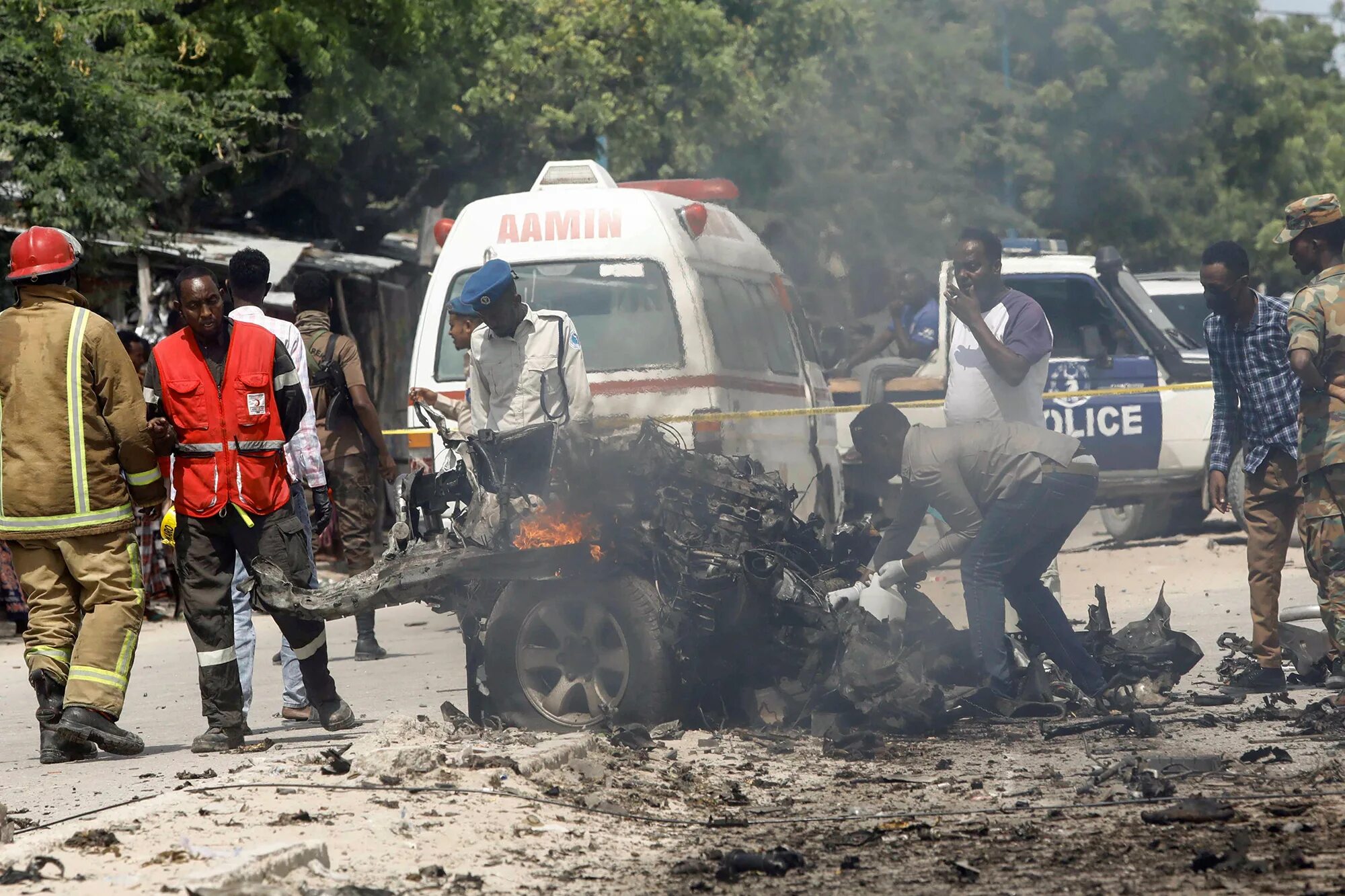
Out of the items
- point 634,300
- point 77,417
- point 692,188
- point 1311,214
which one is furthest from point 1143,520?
point 77,417

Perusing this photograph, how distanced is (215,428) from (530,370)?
1.47m

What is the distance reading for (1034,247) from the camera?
14.0 metres

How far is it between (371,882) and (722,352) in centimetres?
561

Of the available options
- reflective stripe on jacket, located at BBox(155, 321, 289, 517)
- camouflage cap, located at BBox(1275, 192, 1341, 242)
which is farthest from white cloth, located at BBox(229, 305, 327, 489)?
camouflage cap, located at BBox(1275, 192, 1341, 242)

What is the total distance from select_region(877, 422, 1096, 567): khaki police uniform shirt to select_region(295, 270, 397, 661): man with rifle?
2987mm

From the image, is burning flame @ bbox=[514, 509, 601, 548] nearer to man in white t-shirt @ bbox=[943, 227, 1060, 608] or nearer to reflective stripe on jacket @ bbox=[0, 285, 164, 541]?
reflective stripe on jacket @ bbox=[0, 285, 164, 541]

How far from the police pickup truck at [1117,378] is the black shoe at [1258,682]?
5761mm

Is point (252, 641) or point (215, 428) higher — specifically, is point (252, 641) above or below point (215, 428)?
below

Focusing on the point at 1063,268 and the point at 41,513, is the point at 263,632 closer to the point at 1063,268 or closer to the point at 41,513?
the point at 41,513

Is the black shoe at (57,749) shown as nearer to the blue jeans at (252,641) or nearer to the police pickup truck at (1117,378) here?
the blue jeans at (252,641)

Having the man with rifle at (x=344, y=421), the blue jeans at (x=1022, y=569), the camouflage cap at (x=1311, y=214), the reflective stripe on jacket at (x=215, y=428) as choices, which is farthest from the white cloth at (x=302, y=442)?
the camouflage cap at (x=1311, y=214)

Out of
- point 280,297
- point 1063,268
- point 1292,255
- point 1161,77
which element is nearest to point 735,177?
point 1161,77

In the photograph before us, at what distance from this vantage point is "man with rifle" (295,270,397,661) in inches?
352

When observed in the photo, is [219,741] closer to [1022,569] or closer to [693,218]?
[1022,569]
